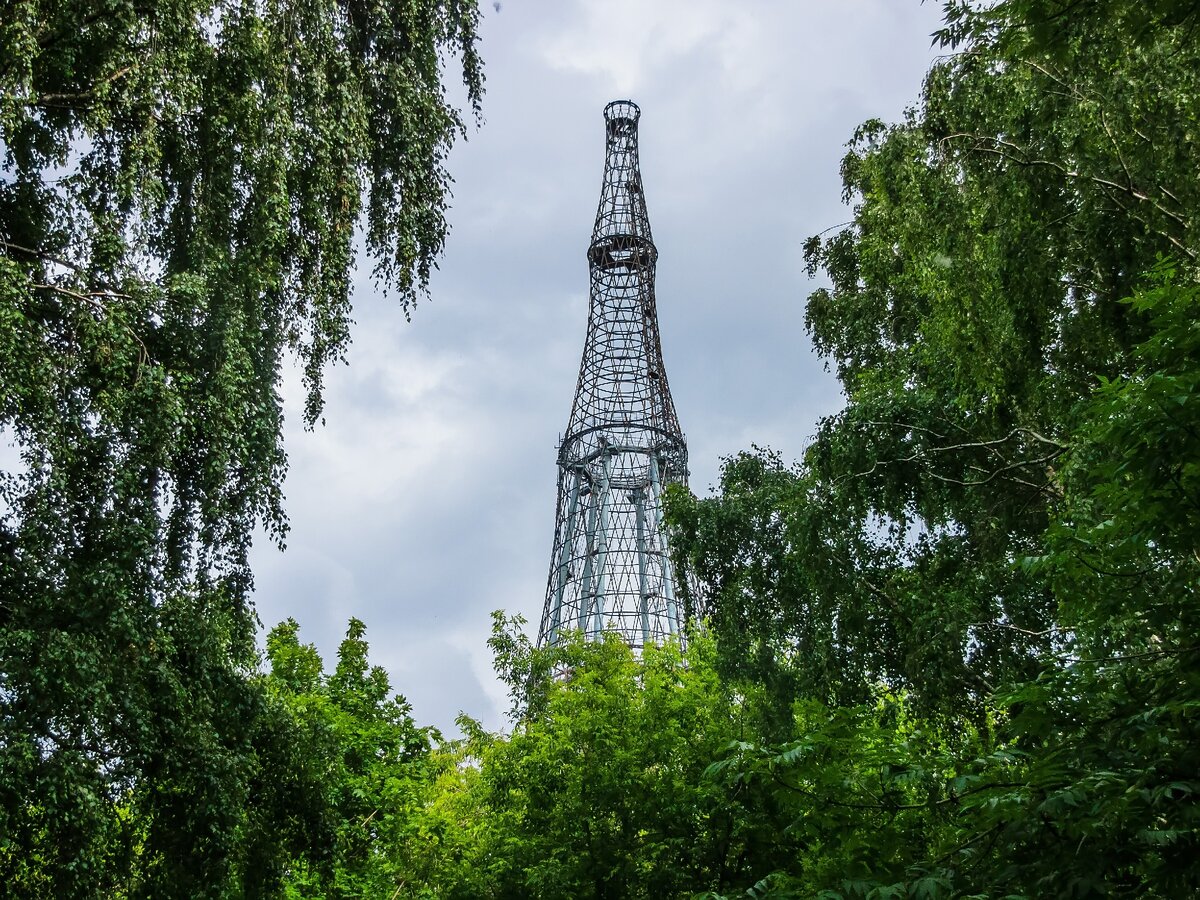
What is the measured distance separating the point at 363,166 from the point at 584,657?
7.90 meters

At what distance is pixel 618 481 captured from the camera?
29141 millimetres

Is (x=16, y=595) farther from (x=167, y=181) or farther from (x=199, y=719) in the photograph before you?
(x=167, y=181)

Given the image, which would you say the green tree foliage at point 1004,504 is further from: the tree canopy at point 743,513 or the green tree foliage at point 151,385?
the green tree foliage at point 151,385

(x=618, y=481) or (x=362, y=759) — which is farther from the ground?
(x=618, y=481)

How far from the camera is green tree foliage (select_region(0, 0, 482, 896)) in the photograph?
8562 millimetres

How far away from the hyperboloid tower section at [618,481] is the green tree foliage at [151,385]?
1695 cm

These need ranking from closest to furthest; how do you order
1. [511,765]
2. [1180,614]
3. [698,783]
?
[1180,614]
[698,783]
[511,765]

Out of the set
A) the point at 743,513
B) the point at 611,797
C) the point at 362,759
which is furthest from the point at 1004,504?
the point at 362,759

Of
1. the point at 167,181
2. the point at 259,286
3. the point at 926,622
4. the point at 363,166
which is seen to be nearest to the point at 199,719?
the point at 259,286

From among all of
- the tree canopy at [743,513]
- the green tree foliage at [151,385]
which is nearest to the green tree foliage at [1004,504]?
the tree canopy at [743,513]

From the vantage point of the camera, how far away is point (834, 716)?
701 cm

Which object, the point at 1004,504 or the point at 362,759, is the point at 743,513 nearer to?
the point at 1004,504

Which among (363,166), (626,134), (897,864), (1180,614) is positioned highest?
(626,134)

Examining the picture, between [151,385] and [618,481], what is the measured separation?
67.1ft
